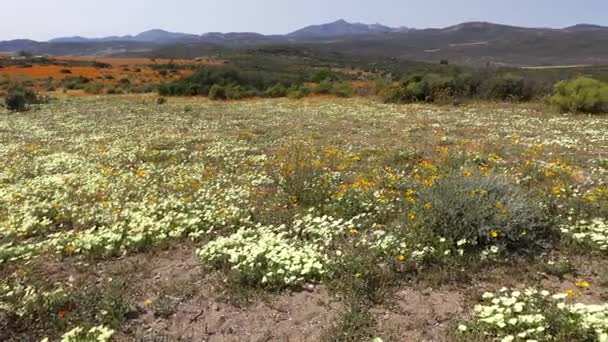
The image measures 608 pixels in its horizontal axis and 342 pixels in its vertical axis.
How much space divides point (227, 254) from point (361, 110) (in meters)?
19.9

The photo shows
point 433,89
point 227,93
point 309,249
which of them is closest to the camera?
point 309,249

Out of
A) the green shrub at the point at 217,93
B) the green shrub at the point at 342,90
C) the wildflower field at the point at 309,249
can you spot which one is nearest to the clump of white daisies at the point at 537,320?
the wildflower field at the point at 309,249

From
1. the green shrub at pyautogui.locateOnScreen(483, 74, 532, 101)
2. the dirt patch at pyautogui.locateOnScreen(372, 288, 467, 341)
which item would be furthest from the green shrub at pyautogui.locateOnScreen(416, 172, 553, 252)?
the green shrub at pyautogui.locateOnScreen(483, 74, 532, 101)

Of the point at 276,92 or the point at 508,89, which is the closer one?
the point at 508,89

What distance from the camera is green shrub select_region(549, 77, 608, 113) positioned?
828 inches

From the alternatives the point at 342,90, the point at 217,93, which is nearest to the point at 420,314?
the point at 342,90

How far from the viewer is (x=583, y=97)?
2128 cm

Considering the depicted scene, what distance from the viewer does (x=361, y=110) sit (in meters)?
25.0

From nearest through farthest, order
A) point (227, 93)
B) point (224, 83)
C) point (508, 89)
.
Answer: point (508, 89) < point (227, 93) < point (224, 83)

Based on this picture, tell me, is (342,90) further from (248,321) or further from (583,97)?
(248,321)

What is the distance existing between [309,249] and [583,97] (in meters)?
20.6

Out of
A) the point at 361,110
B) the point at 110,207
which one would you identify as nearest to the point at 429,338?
the point at 110,207

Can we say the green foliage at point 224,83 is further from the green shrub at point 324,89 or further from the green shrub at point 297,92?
the green shrub at point 324,89

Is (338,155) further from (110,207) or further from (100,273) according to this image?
(100,273)
